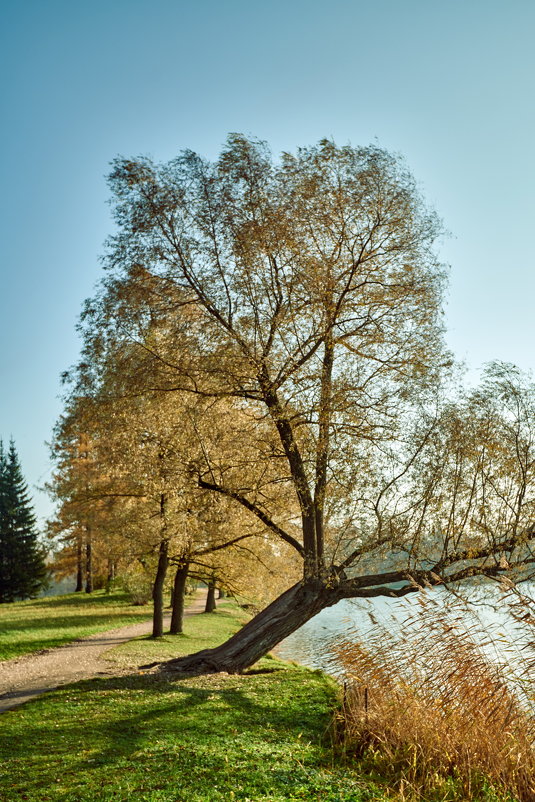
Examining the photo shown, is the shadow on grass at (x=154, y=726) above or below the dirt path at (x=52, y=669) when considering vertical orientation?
above

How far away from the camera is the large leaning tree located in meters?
12.8

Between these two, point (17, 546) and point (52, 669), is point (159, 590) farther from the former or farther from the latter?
point (17, 546)

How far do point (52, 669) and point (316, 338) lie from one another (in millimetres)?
11023

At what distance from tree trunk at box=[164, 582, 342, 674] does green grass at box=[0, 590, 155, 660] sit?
6381 mm

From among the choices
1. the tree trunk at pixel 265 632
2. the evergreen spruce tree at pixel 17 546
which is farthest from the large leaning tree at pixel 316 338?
the evergreen spruce tree at pixel 17 546

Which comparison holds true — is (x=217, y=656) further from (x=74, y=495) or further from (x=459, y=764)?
(x=74, y=495)

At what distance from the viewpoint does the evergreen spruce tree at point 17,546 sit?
4928 cm

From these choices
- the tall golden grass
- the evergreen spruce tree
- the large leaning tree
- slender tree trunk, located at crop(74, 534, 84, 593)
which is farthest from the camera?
the evergreen spruce tree

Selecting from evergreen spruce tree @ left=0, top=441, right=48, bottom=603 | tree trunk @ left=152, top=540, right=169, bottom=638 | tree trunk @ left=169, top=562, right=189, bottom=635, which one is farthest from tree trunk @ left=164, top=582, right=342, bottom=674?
evergreen spruce tree @ left=0, top=441, right=48, bottom=603

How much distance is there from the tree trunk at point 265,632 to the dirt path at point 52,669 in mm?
2080

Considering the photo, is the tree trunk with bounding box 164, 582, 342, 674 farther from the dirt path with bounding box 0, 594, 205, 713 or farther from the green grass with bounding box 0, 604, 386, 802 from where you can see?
the dirt path with bounding box 0, 594, 205, 713

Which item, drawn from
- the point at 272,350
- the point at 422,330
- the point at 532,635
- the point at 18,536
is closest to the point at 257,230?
the point at 272,350

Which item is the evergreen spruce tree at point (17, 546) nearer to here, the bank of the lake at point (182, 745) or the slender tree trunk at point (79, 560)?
the slender tree trunk at point (79, 560)

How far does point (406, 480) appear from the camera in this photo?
1282 cm
